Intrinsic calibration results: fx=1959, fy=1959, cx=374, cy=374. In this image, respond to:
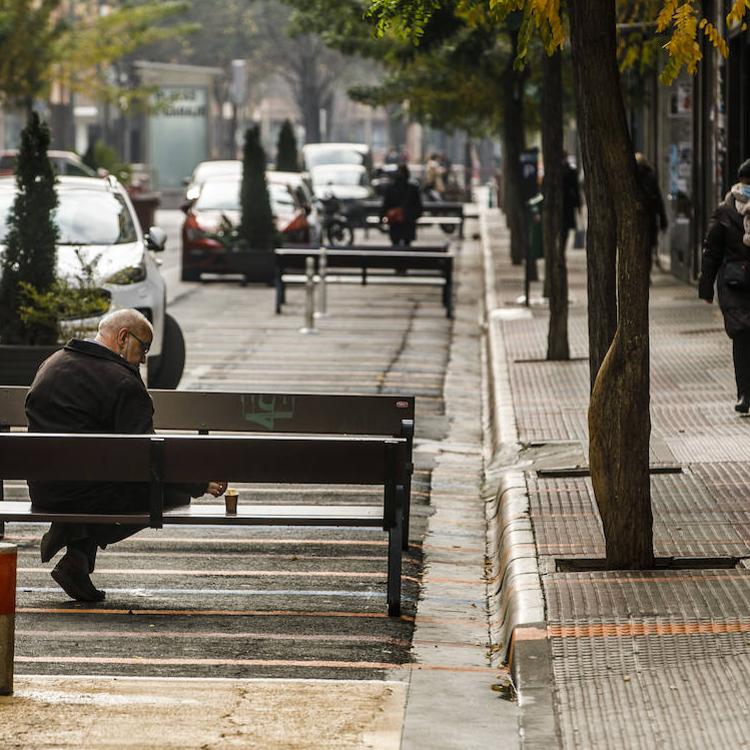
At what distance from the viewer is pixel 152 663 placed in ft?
23.9

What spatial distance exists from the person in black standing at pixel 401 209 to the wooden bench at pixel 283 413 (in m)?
23.0

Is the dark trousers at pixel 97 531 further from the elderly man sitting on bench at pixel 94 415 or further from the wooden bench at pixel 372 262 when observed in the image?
the wooden bench at pixel 372 262

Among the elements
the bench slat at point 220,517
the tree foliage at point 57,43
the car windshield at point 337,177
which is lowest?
the bench slat at point 220,517

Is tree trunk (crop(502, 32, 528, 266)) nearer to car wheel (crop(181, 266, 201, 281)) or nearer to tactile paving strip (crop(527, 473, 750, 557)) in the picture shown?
car wheel (crop(181, 266, 201, 281))

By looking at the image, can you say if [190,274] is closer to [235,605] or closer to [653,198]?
[653,198]

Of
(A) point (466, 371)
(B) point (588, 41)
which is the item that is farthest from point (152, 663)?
(A) point (466, 371)

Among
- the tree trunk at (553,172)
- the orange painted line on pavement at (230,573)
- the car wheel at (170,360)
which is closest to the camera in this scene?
the orange painted line on pavement at (230,573)

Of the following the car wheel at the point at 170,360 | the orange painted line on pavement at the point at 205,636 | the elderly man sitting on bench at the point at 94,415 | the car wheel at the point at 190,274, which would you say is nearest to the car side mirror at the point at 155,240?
the car wheel at the point at 170,360

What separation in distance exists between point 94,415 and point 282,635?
1.41 metres

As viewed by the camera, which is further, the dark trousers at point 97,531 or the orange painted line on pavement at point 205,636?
the dark trousers at point 97,531

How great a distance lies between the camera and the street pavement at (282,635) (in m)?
6.27

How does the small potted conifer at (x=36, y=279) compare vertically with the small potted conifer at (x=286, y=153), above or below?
below

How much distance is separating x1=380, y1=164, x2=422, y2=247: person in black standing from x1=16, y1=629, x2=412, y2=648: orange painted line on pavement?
25.2m

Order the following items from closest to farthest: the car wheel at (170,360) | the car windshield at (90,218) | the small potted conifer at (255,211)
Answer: the car wheel at (170,360) < the car windshield at (90,218) < the small potted conifer at (255,211)
